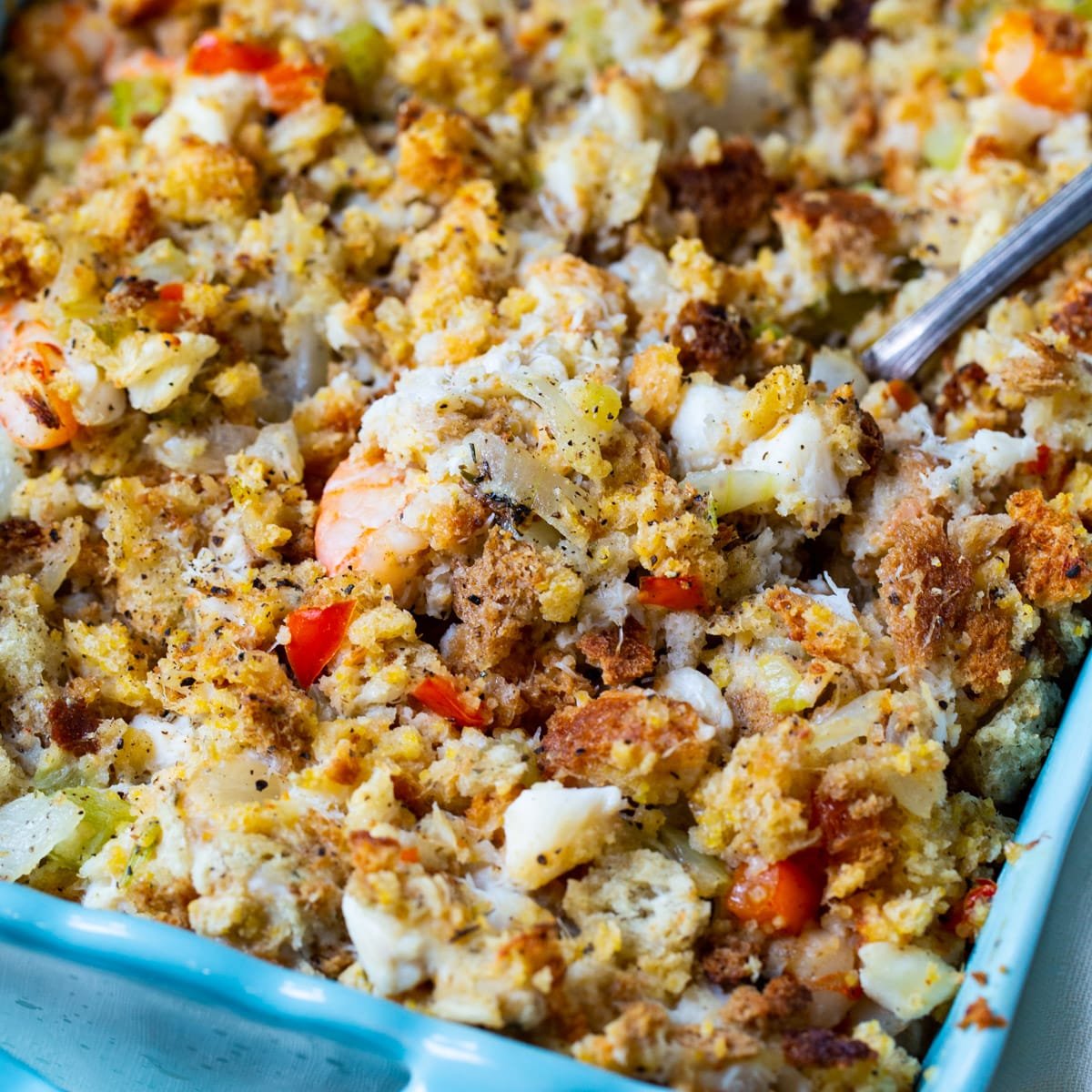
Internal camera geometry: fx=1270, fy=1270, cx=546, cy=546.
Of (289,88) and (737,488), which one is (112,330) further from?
(737,488)

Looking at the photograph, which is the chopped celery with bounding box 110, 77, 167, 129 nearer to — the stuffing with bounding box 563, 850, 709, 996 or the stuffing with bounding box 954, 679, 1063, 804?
the stuffing with bounding box 563, 850, 709, 996

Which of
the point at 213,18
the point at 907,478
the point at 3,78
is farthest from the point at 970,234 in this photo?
the point at 3,78

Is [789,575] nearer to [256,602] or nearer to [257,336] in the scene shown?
[256,602]

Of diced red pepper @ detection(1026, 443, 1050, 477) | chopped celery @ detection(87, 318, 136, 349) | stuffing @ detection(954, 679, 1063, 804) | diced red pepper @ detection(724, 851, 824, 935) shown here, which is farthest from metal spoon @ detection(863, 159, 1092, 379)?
chopped celery @ detection(87, 318, 136, 349)

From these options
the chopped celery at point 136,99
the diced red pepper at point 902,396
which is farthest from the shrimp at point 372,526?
the chopped celery at point 136,99

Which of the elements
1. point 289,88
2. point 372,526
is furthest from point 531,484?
point 289,88

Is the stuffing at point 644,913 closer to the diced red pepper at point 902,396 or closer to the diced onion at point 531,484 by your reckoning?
the diced onion at point 531,484
